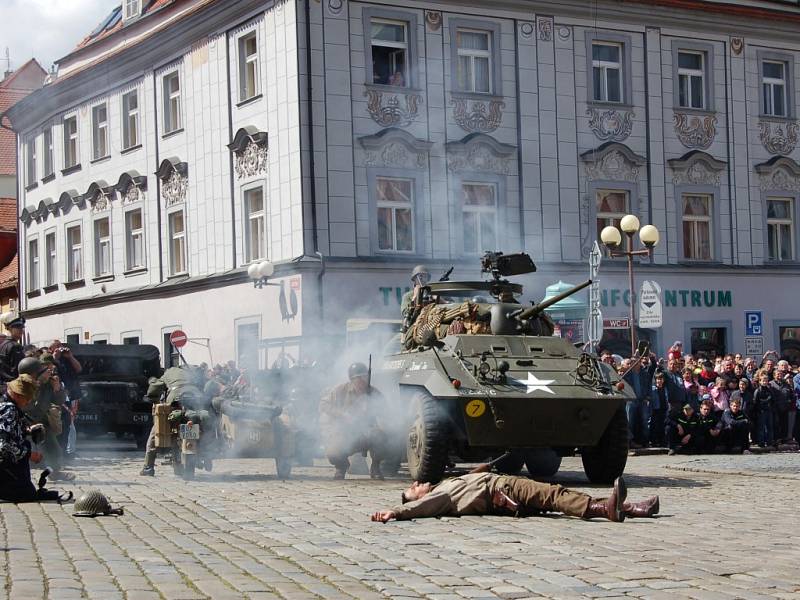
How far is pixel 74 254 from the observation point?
41.2 m

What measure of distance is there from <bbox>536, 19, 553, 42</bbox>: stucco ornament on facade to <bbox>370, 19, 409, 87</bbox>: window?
323cm

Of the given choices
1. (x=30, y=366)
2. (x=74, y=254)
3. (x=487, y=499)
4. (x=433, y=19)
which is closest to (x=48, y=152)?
(x=74, y=254)

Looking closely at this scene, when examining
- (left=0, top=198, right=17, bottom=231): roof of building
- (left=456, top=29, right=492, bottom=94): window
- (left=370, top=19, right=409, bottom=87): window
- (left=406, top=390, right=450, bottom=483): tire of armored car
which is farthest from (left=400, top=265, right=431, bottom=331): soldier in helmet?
(left=0, top=198, right=17, bottom=231): roof of building

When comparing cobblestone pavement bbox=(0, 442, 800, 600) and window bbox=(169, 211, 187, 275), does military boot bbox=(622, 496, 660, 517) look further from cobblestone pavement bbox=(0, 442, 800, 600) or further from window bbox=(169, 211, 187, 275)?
window bbox=(169, 211, 187, 275)

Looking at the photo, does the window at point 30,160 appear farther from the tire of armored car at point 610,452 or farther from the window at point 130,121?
the tire of armored car at point 610,452

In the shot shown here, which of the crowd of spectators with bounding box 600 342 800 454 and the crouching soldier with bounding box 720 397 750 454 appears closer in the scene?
the crowd of spectators with bounding box 600 342 800 454

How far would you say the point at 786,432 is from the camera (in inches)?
984

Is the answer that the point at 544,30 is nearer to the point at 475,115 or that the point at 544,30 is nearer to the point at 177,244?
the point at 475,115

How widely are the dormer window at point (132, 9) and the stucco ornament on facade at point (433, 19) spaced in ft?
35.6

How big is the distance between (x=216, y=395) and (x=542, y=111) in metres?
15.7

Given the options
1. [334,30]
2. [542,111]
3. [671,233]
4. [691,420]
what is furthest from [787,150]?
[691,420]

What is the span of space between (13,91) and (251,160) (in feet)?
96.3

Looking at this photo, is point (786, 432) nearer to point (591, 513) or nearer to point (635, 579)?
point (591, 513)

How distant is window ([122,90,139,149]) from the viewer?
37281 millimetres
